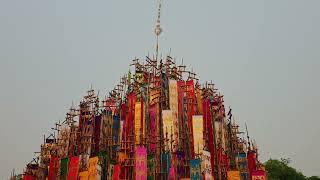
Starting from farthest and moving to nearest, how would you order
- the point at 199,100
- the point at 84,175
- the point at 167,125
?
1. the point at 199,100
2. the point at 167,125
3. the point at 84,175

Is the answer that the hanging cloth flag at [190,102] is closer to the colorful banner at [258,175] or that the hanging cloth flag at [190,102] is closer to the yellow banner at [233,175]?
the yellow banner at [233,175]

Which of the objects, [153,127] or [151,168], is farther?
[153,127]

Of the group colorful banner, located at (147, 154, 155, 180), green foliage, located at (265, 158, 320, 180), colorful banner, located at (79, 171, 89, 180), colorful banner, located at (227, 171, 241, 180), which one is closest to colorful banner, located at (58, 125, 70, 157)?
colorful banner, located at (79, 171, 89, 180)

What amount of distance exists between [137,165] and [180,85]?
6589 millimetres

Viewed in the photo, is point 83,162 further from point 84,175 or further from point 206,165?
point 206,165

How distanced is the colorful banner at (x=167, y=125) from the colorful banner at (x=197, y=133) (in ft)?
4.30

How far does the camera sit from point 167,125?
23.4 m

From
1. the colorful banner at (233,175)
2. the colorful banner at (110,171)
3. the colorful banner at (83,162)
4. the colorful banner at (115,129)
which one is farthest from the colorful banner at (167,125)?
the colorful banner at (83,162)

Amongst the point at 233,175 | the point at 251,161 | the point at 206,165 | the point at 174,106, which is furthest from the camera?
the point at 251,161

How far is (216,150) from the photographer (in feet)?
79.6

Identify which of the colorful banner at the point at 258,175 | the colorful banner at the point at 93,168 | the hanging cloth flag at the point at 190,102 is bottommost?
the colorful banner at the point at 258,175

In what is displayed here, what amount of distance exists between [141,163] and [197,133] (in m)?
3.86

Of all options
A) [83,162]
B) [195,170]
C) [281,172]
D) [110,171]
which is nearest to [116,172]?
[110,171]

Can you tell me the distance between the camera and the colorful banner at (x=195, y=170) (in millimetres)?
21172
